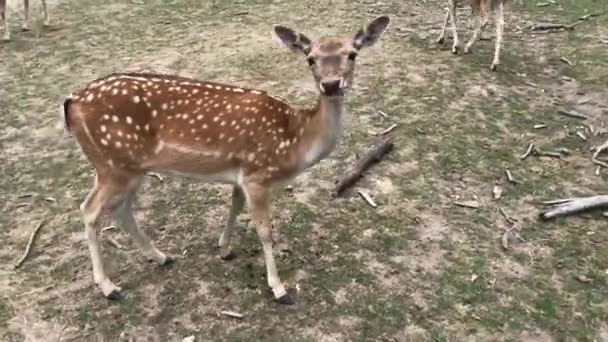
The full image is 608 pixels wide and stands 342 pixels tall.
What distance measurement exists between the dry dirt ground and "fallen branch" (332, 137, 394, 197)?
0.09 meters

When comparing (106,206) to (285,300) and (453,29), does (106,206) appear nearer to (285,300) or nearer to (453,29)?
(285,300)

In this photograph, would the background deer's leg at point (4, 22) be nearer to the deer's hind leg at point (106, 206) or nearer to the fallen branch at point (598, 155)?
the deer's hind leg at point (106, 206)

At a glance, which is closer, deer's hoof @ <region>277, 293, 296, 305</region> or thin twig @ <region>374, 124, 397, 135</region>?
deer's hoof @ <region>277, 293, 296, 305</region>

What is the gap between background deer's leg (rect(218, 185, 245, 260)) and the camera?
198 inches

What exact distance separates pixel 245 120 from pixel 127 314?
1.45m

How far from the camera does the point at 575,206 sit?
570 centimetres

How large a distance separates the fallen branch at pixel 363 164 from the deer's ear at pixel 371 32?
67.7 inches

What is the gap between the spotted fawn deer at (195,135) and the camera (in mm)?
4539

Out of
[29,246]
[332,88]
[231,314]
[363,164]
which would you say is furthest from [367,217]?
[29,246]

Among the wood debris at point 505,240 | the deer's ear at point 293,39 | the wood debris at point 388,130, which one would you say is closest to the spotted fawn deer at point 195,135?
the deer's ear at point 293,39

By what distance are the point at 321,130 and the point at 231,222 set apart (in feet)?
3.42

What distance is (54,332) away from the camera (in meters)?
4.53

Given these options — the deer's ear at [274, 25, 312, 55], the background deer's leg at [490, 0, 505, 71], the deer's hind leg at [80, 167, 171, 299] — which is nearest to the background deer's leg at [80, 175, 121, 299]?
the deer's hind leg at [80, 167, 171, 299]

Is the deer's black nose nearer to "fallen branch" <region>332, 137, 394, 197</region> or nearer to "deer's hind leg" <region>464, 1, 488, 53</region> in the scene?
"fallen branch" <region>332, 137, 394, 197</region>
